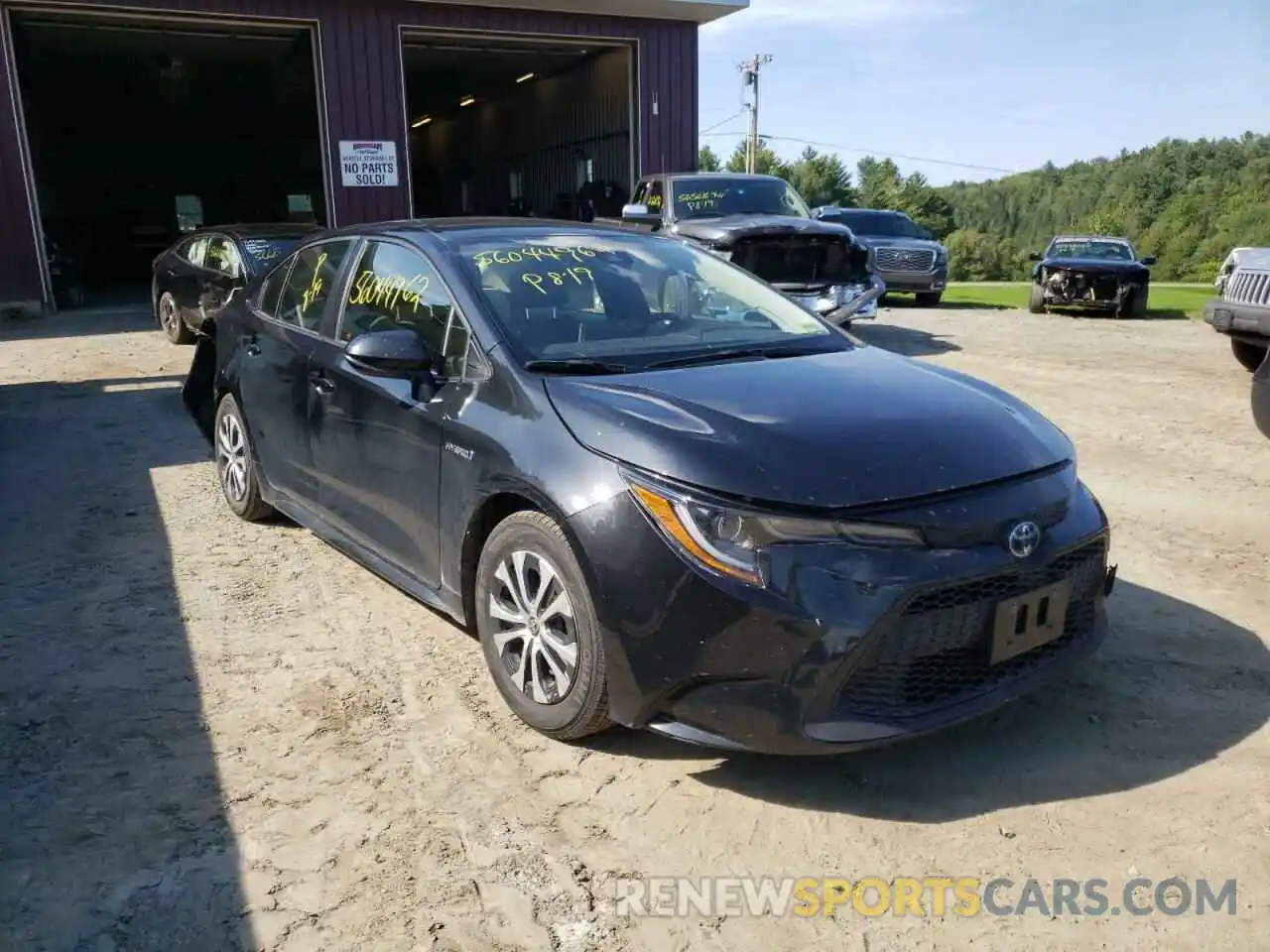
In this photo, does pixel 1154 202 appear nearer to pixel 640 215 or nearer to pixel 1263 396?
pixel 640 215

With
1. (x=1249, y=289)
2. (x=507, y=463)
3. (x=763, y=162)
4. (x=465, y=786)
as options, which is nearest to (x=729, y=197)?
(x=1249, y=289)

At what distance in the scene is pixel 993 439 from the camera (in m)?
3.08

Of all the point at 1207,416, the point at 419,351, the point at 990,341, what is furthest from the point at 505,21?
the point at 419,351

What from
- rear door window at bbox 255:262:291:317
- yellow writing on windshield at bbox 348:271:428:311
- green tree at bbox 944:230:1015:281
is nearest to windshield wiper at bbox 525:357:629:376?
yellow writing on windshield at bbox 348:271:428:311

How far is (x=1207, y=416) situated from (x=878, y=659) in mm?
6465

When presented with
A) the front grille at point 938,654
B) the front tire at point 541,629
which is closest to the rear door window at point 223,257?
the front tire at point 541,629

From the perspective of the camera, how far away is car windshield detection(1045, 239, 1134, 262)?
16.3 metres

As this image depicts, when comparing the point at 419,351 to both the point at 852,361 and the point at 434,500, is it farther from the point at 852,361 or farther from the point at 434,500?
the point at 852,361

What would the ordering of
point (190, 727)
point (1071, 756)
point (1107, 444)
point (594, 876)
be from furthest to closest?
point (1107, 444)
point (190, 727)
point (1071, 756)
point (594, 876)

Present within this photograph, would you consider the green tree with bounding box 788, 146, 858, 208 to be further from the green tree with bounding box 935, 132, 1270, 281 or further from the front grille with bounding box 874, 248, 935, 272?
the front grille with bounding box 874, 248, 935, 272

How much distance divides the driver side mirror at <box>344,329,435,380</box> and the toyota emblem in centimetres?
201

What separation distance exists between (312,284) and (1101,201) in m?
109

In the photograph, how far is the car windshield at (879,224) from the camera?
58.2ft

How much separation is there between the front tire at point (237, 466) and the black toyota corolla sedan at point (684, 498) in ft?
3.62
